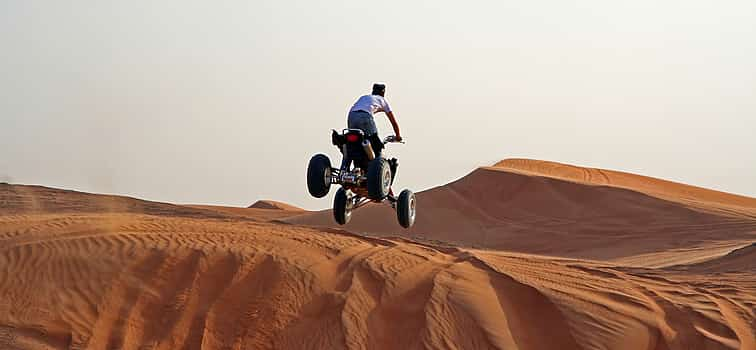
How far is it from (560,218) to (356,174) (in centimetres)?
1629

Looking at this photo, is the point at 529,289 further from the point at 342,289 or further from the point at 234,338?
the point at 234,338

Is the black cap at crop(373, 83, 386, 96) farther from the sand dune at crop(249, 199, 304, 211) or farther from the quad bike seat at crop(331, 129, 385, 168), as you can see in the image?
the sand dune at crop(249, 199, 304, 211)

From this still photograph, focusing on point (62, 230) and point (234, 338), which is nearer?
point (234, 338)

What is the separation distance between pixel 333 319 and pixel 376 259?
1.56 meters

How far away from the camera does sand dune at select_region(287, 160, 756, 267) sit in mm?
22719

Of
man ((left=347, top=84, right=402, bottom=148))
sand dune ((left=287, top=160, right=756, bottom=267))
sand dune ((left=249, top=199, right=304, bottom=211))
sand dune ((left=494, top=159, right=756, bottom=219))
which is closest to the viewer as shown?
man ((left=347, top=84, right=402, bottom=148))

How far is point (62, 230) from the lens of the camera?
40.5 ft

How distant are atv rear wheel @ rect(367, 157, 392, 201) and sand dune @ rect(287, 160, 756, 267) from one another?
10703mm

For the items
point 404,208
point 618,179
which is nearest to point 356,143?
point 404,208

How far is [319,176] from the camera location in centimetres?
1105

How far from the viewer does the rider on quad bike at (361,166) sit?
35.7 ft

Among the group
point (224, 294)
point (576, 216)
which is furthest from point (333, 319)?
point (576, 216)

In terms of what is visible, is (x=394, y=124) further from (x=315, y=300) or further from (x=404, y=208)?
(x=315, y=300)

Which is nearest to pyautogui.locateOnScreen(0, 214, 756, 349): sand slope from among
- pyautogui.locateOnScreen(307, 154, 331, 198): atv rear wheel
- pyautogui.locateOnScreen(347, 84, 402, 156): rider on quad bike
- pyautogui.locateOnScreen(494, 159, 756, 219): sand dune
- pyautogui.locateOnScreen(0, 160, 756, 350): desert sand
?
pyautogui.locateOnScreen(0, 160, 756, 350): desert sand
